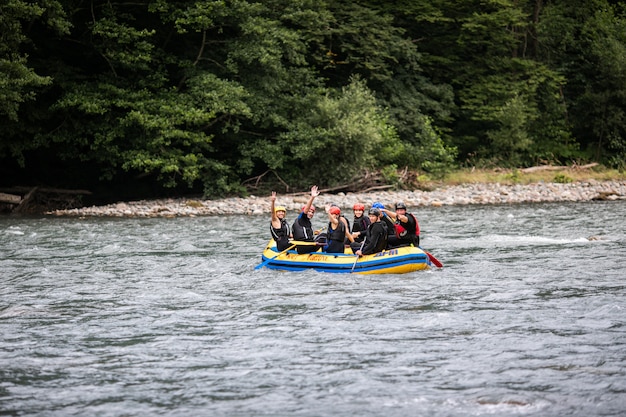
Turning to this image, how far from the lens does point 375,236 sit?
14.4 meters

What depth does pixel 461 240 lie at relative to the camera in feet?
61.6

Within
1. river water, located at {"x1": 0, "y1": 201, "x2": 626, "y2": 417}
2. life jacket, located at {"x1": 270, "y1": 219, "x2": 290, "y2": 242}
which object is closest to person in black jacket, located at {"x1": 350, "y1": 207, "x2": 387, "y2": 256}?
river water, located at {"x1": 0, "y1": 201, "x2": 626, "y2": 417}

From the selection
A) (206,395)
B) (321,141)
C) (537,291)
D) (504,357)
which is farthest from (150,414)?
(321,141)

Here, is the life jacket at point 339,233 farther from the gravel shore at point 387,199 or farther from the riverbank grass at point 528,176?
the riverbank grass at point 528,176

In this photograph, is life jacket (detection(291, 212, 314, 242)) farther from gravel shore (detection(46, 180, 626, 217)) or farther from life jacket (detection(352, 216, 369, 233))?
gravel shore (detection(46, 180, 626, 217))

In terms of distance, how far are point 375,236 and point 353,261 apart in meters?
0.55

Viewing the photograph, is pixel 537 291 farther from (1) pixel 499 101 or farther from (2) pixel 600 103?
(2) pixel 600 103

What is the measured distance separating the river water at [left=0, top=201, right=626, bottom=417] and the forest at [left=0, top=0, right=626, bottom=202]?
11259 millimetres

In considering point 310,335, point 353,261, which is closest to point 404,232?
point 353,261

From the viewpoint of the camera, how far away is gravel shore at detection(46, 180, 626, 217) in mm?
27219

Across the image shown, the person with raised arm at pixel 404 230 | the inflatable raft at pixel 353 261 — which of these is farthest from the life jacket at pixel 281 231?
the person with raised arm at pixel 404 230

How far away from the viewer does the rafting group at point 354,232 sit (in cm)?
1447

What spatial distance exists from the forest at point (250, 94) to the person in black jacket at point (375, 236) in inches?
537

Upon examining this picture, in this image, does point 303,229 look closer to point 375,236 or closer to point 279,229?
point 279,229
